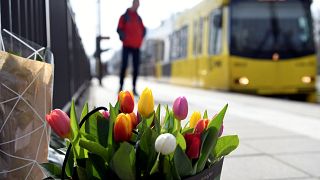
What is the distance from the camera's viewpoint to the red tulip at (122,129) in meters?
1.22

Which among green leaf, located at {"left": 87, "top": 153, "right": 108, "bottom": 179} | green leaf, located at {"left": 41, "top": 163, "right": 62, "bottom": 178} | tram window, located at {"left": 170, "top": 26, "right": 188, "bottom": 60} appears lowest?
green leaf, located at {"left": 41, "top": 163, "right": 62, "bottom": 178}

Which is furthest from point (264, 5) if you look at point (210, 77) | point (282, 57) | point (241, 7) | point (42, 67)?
point (42, 67)

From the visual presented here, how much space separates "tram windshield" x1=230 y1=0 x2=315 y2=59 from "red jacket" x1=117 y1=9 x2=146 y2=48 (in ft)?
11.6

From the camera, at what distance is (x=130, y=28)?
8.83 m

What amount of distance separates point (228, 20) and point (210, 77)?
6.62 ft

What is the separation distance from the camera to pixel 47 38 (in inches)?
129

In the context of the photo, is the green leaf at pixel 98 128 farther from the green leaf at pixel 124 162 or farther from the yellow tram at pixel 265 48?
the yellow tram at pixel 265 48

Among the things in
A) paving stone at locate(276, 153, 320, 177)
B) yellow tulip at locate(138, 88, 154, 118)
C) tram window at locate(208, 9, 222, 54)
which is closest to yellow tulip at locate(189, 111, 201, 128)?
yellow tulip at locate(138, 88, 154, 118)

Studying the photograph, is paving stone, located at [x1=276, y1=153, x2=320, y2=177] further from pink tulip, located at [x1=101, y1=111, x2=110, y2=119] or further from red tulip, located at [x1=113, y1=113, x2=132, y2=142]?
red tulip, located at [x1=113, y1=113, x2=132, y2=142]

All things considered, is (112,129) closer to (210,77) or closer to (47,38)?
(47,38)

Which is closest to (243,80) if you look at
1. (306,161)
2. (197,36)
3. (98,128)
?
(197,36)

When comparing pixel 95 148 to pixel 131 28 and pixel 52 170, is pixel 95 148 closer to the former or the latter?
pixel 52 170

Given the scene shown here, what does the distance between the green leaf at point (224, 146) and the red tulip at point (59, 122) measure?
439 millimetres

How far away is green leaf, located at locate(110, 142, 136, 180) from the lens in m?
1.15
